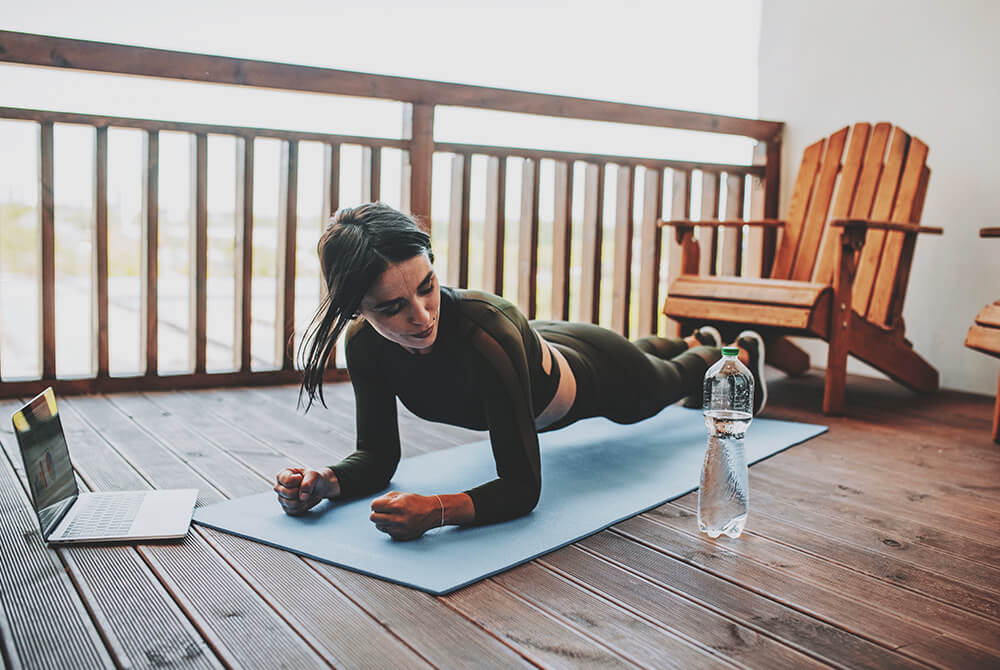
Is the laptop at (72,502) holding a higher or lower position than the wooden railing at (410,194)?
lower

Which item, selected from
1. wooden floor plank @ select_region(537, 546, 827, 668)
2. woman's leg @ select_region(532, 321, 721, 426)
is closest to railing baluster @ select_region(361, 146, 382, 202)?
woman's leg @ select_region(532, 321, 721, 426)

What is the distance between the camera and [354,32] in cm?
517

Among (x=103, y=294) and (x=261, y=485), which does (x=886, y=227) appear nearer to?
(x=261, y=485)

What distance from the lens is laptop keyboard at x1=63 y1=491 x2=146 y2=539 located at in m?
1.74

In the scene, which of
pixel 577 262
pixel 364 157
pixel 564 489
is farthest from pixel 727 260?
pixel 564 489

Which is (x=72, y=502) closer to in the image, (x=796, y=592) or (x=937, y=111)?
(x=796, y=592)

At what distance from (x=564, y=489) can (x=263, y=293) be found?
2.10 meters

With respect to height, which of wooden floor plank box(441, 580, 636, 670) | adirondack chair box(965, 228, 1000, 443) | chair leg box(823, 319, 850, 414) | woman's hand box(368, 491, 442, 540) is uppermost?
adirondack chair box(965, 228, 1000, 443)

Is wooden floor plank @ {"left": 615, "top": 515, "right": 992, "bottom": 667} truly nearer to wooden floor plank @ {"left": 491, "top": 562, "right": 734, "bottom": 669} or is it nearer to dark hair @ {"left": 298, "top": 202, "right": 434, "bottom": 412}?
wooden floor plank @ {"left": 491, "top": 562, "right": 734, "bottom": 669}

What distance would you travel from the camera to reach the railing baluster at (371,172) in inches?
143

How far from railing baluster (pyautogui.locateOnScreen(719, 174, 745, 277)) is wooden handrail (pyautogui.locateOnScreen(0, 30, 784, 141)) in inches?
12.5

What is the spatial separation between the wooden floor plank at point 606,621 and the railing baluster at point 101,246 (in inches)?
89.9

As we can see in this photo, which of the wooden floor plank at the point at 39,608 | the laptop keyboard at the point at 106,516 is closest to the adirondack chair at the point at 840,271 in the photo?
the laptop keyboard at the point at 106,516

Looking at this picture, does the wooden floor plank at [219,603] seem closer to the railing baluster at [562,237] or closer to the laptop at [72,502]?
the laptop at [72,502]
